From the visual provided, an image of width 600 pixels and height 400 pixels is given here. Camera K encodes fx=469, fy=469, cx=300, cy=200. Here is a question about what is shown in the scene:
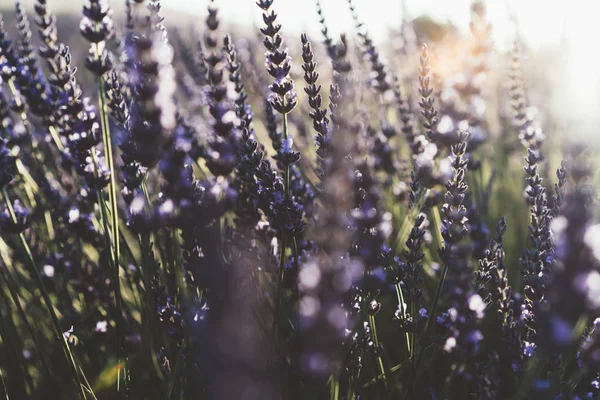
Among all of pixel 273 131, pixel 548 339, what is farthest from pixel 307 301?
pixel 273 131

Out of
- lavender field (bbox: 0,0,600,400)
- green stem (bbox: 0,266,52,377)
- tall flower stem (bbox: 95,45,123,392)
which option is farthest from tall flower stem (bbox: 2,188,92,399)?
green stem (bbox: 0,266,52,377)

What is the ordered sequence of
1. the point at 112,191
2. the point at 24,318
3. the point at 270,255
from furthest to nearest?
the point at 270,255 → the point at 24,318 → the point at 112,191

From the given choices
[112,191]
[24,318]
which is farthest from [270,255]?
[24,318]

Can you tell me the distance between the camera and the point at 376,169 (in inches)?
103

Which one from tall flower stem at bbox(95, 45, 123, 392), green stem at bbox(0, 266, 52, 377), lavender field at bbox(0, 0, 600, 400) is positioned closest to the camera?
lavender field at bbox(0, 0, 600, 400)

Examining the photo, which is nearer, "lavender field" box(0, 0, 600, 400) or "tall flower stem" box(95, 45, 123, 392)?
"lavender field" box(0, 0, 600, 400)

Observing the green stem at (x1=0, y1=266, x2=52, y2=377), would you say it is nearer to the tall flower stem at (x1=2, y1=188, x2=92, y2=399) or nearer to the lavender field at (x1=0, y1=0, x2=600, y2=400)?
the lavender field at (x1=0, y1=0, x2=600, y2=400)

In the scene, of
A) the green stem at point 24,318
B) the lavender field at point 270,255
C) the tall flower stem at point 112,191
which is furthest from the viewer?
the green stem at point 24,318

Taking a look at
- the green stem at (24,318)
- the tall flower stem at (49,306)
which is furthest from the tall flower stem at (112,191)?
the green stem at (24,318)

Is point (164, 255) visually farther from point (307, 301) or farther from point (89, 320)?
point (307, 301)

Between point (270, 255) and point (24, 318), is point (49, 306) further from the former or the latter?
point (270, 255)

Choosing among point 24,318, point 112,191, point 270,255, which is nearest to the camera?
point 112,191

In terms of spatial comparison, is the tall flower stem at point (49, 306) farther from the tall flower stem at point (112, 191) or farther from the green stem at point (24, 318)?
the green stem at point (24, 318)

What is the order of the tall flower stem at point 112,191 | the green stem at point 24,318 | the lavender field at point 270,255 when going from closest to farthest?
1. the lavender field at point 270,255
2. the tall flower stem at point 112,191
3. the green stem at point 24,318
